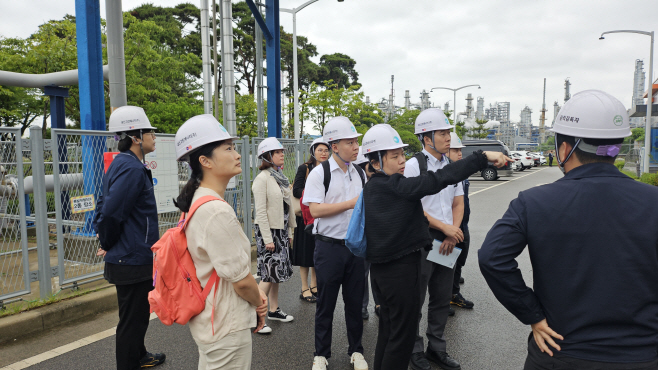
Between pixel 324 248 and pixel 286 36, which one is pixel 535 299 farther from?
pixel 286 36

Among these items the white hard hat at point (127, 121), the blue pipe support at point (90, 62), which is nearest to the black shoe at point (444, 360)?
the white hard hat at point (127, 121)

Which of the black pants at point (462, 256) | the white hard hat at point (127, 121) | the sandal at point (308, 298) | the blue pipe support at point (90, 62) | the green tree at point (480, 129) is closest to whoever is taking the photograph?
the white hard hat at point (127, 121)

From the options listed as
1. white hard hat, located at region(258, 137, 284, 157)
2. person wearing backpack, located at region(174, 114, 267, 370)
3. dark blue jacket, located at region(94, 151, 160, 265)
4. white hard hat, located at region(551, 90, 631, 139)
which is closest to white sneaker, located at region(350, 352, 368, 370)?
person wearing backpack, located at region(174, 114, 267, 370)

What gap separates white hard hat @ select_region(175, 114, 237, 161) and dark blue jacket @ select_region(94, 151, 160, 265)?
1.11 meters

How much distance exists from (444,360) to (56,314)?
12.5 feet

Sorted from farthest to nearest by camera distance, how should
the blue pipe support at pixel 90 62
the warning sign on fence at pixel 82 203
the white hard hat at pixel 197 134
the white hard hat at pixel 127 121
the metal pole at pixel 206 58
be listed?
1. the metal pole at pixel 206 58
2. the blue pipe support at pixel 90 62
3. the warning sign on fence at pixel 82 203
4. the white hard hat at pixel 127 121
5. the white hard hat at pixel 197 134

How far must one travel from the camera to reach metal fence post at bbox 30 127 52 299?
4668 mm

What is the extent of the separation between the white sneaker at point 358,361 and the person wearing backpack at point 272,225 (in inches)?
41.8

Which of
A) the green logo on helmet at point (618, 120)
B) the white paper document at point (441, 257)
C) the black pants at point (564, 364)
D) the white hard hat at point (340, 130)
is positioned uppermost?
the white hard hat at point (340, 130)

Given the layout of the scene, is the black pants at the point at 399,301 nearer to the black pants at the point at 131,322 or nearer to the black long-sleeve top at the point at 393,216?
the black long-sleeve top at the point at 393,216

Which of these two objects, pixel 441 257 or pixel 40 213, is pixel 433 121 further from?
pixel 40 213

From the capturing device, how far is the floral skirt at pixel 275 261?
4516 mm

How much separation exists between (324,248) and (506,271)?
1.89m

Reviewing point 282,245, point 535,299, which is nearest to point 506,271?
point 535,299
